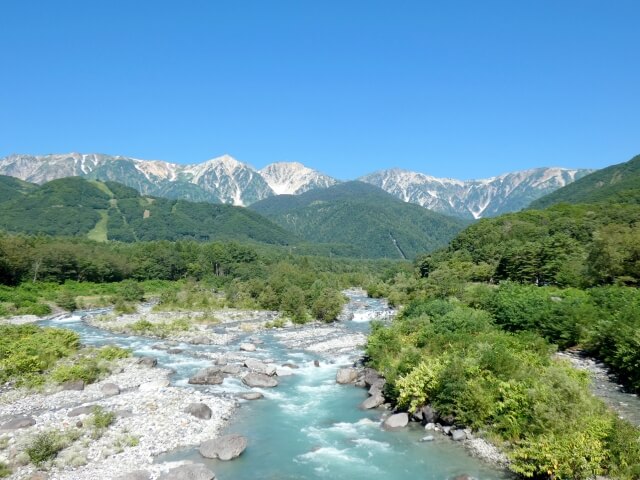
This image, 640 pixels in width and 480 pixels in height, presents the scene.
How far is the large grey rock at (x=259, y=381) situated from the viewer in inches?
1462

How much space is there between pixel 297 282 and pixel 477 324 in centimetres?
5617

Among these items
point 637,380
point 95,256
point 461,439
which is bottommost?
point 461,439

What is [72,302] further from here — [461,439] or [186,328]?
[461,439]

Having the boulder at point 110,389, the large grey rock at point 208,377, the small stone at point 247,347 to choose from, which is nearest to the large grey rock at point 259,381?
the large grey rock at point 208,377

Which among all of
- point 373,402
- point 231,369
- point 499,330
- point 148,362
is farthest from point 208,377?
point 499,330

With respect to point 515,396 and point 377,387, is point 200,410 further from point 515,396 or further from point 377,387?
point 515,396

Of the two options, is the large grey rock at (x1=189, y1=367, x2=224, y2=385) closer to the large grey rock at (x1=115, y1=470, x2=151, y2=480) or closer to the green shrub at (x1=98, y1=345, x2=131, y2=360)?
the green shrub at (x1=98, y1=345, x2=131, y2=360)

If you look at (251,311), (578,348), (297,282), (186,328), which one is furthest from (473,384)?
(297,282)

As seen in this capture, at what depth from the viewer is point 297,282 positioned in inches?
3676

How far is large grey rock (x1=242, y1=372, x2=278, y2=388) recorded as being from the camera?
37.1 meters

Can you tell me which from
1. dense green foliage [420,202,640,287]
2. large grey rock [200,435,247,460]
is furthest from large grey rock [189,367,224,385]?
dense green foliage [420,202,640,287]

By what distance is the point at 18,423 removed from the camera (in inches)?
1030

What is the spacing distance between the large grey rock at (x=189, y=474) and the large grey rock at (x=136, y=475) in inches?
25.8

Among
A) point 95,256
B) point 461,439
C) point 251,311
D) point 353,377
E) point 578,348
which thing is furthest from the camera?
point 95,256
